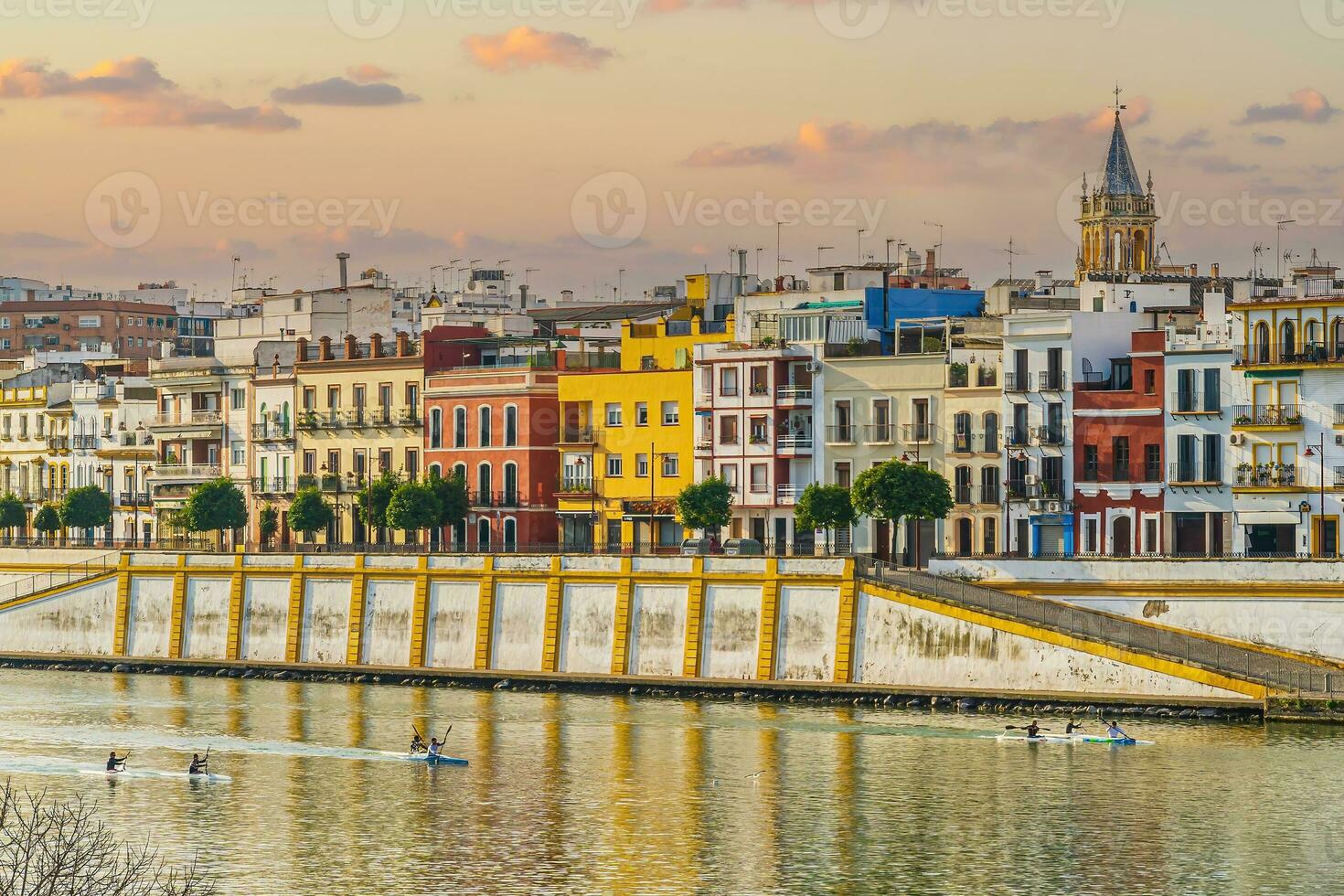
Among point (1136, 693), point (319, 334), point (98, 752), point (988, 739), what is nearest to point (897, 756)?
point (988, 739)

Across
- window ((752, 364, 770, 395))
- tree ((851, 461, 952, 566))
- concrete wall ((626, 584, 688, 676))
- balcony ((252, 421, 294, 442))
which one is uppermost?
window ((752, 364, 770, 395))

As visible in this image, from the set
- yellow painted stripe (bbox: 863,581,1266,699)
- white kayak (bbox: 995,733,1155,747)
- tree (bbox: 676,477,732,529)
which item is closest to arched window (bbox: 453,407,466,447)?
tree (bbox: 676,477,732,529)

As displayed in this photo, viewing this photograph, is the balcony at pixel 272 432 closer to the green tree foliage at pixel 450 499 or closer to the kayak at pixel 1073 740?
the green tree foliage at pixel 450 499

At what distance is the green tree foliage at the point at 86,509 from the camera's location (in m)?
132

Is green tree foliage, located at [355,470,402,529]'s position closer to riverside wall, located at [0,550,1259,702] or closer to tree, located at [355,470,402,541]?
tree, located at [355,470,402,541]

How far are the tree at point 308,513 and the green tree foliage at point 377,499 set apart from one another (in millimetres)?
2034

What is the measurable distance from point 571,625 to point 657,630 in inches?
155

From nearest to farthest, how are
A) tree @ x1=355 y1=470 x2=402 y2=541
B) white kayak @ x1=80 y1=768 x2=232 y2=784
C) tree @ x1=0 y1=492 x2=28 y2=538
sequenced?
white kayak @ x1=80 y1=768 x2=232 y2=784 → tree @ x1=355 y1=470 x2=402 y2=541 → tree @ x1=0 y1=492 x2=28 y2=538

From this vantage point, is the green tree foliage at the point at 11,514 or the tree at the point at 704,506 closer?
the tree at the point at 704,506

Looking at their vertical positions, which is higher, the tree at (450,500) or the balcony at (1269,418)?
the balcony at (1269,418)

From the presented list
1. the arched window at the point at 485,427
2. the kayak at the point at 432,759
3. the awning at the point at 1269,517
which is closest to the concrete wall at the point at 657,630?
the kayak at the point at 432,759

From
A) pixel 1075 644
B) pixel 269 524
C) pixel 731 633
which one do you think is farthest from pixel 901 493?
pixel 269 524

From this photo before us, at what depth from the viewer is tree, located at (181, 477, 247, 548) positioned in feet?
404

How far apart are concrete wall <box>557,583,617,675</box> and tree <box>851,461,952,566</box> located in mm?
9968
